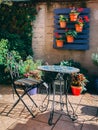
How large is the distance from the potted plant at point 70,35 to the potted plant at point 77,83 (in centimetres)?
121

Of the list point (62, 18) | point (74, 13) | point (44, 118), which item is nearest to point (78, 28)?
point (74, 13)

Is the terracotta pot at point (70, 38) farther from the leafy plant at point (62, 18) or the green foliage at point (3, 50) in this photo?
the green foliage at point (3, 50)

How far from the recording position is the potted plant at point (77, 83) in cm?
520

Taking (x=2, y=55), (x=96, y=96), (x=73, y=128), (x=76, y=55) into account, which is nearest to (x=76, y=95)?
(x=96, y=96)

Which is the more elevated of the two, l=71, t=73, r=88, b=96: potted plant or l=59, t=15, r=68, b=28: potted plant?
l=59, t=15, r=68, b=28: potted plant

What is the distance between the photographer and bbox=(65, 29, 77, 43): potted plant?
591 cm

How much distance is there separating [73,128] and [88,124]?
315mm

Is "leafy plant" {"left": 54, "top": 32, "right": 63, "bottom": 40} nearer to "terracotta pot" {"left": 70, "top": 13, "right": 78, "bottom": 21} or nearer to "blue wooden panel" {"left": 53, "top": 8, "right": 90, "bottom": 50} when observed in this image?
"blue wooden panel" {"left": 53, "top": 8, "right": 90, "bottom": 50}

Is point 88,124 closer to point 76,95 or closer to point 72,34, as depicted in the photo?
point 76,95

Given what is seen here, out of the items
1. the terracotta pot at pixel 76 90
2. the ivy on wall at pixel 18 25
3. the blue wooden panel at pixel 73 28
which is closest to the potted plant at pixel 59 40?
the blue wooden panel at pixel 73 28

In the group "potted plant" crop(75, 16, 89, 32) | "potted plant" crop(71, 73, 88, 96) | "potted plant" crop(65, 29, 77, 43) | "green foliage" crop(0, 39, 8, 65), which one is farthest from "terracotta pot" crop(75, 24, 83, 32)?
"green foliage" crop(0, 39, 8, 65)

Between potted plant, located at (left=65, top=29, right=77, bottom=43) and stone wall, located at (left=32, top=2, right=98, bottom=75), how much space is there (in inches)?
16.0

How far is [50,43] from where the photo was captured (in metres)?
6.45

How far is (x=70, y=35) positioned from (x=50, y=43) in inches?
31.1
